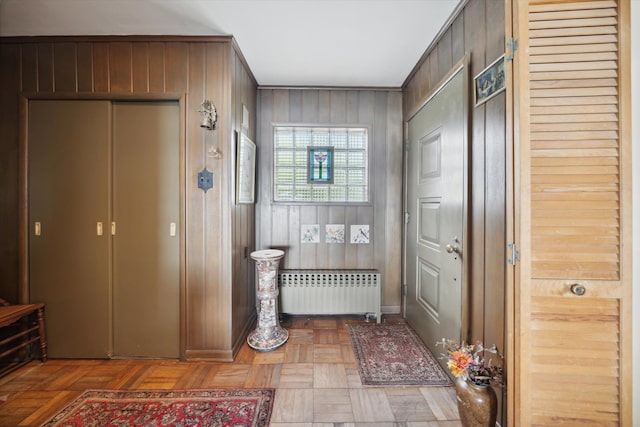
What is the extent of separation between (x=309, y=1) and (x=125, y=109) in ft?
5.27

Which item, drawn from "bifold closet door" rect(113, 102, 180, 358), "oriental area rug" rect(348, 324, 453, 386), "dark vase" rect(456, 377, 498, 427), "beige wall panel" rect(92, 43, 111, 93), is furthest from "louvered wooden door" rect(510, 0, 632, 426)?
"beige wall panel" rect(92, 43, 111, 93)

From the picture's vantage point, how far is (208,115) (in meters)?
2.03

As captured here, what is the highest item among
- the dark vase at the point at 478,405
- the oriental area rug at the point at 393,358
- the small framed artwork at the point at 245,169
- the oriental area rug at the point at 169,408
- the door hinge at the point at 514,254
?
the small framed artwork at the point at 245,169

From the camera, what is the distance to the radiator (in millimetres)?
2834

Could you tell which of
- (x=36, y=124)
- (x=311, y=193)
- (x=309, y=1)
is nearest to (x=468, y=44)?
(x=309, y=1)

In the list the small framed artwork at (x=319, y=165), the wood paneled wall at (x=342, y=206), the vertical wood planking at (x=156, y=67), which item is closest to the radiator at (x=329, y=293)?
the wood paneled wall at (x=342, y=206)

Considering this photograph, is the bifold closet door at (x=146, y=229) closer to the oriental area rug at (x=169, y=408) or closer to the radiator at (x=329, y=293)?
the oriental area rug at (x=169, y=408)

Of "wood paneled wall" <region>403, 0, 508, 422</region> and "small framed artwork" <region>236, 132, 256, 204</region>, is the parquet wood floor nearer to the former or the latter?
"wood paneled wall" <region>403, 0, 508, 422</region>

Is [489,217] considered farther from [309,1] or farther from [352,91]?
[352,91]

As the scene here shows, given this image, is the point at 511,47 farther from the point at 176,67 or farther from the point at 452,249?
the point at 176,67

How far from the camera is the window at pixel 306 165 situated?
9.91ft

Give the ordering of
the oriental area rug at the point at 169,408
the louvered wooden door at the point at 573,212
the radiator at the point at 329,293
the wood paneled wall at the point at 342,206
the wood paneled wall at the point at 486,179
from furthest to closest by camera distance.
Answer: the wood paneled wall at the point at 342,206
the radiator at the point at 329,293
the oriental area rug at the point at 169,408
the wood paneled wall at the point at 486,179
the louvered wooden door at the point at 573,212

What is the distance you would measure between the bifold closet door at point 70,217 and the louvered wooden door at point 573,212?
270 cm

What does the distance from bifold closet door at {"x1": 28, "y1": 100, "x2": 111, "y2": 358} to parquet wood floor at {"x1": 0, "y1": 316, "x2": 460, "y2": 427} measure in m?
0.28
